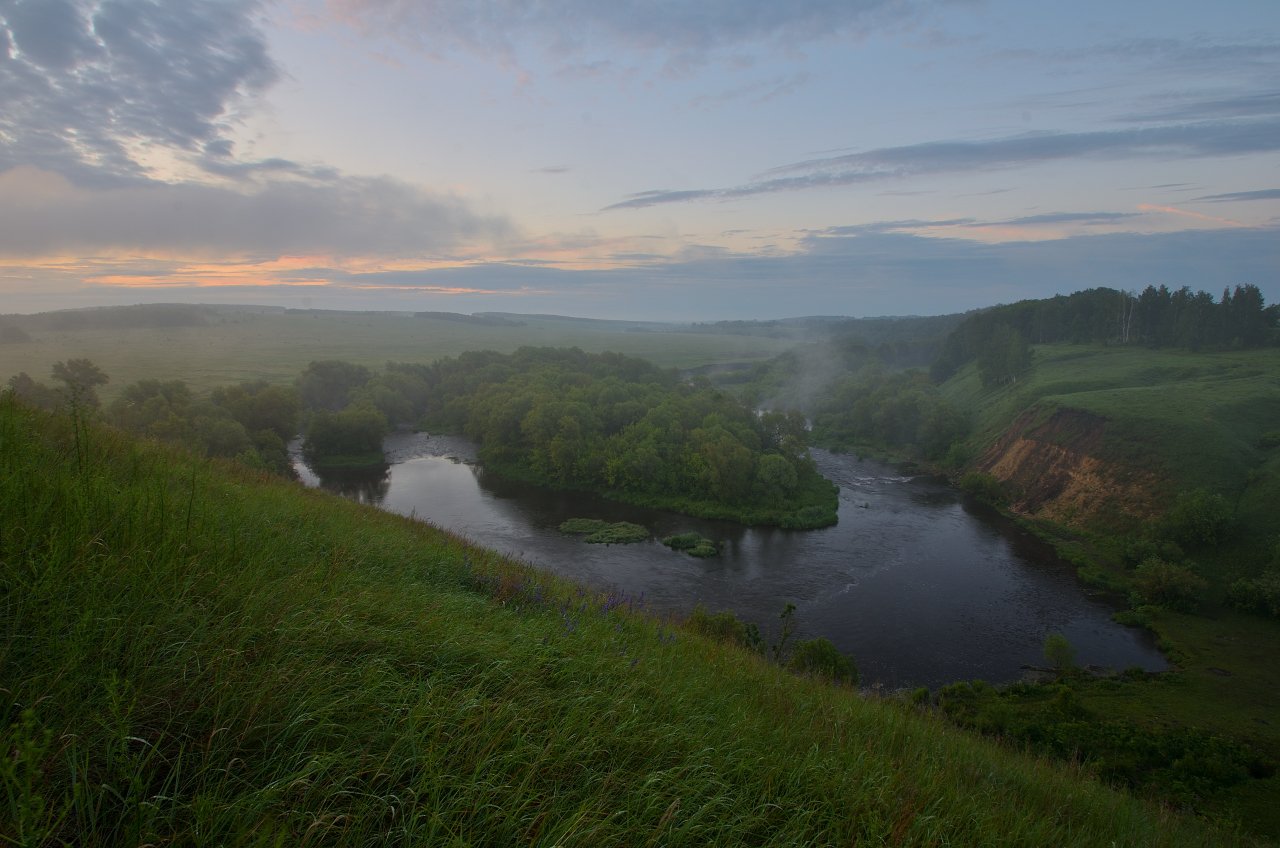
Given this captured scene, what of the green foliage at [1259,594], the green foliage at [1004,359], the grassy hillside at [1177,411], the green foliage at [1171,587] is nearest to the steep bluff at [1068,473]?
the grassy hillside at [1177,411]

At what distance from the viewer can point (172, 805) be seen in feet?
7.11

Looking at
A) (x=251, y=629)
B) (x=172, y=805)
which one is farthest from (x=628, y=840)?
(x=251, y=629)

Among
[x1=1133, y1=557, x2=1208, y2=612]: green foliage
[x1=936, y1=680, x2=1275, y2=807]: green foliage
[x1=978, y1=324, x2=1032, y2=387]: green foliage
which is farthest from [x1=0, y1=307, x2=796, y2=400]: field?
[x1=978, y1=324, x2=1032, y2=387]: green foliage

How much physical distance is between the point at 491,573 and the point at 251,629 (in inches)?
184

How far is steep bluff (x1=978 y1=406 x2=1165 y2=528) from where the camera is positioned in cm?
3916

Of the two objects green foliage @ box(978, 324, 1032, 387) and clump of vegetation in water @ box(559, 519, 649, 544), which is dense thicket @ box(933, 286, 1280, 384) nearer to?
green foliage @ box(978, 324, 1032, 387)

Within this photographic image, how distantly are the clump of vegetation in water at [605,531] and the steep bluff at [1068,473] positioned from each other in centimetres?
2795

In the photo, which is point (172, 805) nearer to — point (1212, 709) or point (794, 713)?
point (794, 713)

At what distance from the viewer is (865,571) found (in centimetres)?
3117

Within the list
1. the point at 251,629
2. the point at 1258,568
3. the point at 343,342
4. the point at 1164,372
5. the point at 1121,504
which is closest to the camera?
the point at 251,629

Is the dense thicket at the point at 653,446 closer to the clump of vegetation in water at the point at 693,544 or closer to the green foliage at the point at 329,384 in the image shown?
the clump of vegetation in water at the point at 693,544

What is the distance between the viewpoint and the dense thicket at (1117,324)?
63.7 meters

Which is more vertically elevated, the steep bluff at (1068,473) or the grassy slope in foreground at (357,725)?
the grassy slope in foreground at (357,725)

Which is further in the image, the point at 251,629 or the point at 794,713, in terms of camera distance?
the point at 794,713
